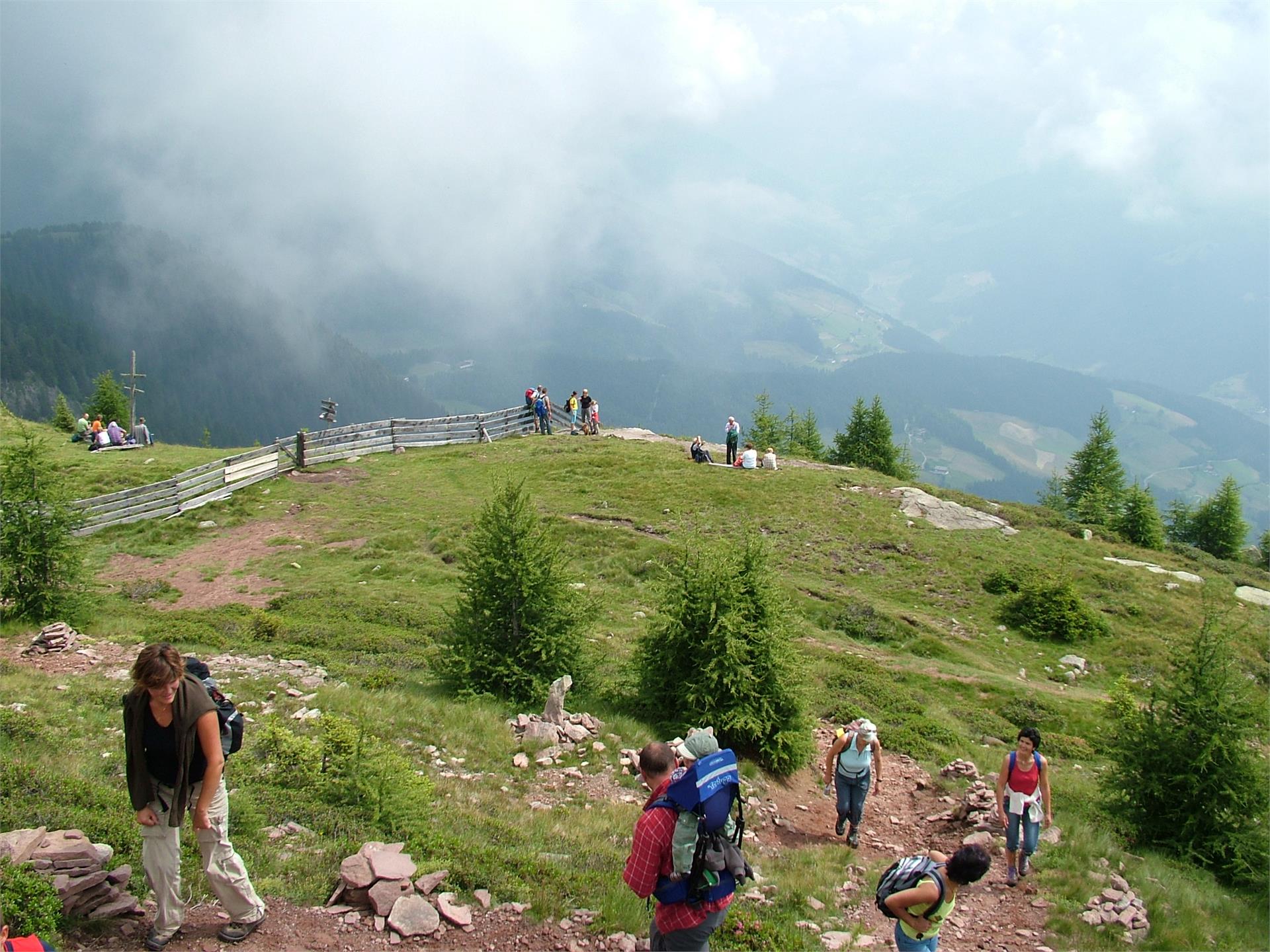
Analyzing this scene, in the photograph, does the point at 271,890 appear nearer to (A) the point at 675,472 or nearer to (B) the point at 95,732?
(B) the point at 95,732

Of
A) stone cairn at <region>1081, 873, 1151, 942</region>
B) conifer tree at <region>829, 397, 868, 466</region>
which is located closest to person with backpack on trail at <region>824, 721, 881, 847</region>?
stone cairn at <region>1081, 873, 1151, 942</region>

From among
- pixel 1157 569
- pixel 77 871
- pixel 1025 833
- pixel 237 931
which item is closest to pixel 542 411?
pixel 1157 569

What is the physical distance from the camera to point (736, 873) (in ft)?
17.1

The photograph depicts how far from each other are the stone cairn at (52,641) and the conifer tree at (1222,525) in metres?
53.5

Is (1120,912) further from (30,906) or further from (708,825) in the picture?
(30,906)

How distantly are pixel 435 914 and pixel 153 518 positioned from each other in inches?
905

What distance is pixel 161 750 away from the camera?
5535 millimetres

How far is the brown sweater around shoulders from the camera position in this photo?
215 inches

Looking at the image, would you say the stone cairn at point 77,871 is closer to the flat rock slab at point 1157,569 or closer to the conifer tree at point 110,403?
the flat rock slab at point 1157,569

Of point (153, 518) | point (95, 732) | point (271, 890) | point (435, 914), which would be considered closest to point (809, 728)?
point (435, 914)

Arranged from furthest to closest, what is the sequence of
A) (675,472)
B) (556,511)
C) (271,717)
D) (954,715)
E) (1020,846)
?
(675,472) < (556,511) < (954,715) < (271,717) < (1020,846)

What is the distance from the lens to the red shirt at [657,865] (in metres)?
5.17

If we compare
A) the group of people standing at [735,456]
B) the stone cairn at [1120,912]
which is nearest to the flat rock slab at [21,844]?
the stone cairn at [1120,912]

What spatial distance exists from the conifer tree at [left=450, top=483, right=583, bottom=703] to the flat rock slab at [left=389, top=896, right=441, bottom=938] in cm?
687
